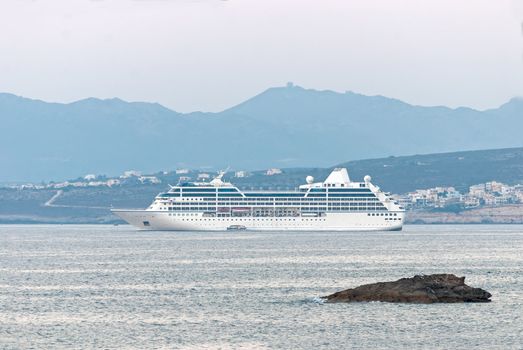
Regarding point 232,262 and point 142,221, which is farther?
point 142,221

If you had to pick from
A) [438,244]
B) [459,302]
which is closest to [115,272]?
[459,302]

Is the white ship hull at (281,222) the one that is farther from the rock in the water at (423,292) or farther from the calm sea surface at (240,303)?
the rock in the water at (423,292)

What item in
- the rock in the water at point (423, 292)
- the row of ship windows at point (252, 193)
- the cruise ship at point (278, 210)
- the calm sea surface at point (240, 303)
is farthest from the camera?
the cruise ship at point (278, 210)

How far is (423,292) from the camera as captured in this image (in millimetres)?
65500

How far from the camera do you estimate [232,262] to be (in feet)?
344

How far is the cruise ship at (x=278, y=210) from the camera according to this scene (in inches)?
7170

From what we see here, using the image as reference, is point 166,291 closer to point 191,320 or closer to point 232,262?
point 191,320

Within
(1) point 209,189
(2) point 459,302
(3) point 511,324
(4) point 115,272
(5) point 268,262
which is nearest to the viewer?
(3) point 511,324

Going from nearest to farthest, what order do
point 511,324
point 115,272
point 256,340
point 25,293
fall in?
1. point 256,340
2. point 511,324
3. point 25,293
4. point 115,272

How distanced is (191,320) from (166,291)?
50.3ft

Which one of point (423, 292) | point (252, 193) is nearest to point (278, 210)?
point (252, 193)

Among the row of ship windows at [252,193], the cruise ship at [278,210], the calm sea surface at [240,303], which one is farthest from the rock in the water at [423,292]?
the cruise ship at [278,210]

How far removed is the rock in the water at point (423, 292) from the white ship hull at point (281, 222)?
377 ft

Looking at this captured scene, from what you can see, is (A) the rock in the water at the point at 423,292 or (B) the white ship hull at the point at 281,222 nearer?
(A) the rock in the water at the point at 423,292
